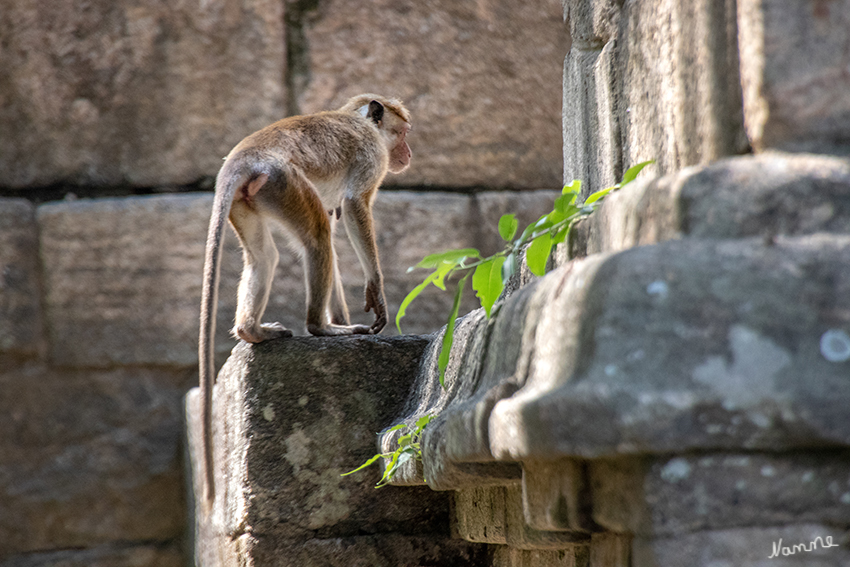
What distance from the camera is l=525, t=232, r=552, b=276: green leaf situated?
1307mm

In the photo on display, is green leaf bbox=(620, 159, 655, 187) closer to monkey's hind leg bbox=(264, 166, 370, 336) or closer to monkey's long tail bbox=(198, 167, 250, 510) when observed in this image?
monkey's long tail bbox=(198, 167, 250, 510)

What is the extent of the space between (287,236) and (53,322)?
64.4 inches

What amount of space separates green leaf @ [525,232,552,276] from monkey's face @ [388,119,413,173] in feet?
7.06

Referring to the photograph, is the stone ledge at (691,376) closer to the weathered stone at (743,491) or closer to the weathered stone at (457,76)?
the weathered stone at (743,491)

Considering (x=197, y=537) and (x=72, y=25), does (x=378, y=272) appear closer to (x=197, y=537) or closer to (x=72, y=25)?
(x=197, y=537)

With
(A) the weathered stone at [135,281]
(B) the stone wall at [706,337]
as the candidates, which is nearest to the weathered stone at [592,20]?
(B) the stone wall at [706,337]

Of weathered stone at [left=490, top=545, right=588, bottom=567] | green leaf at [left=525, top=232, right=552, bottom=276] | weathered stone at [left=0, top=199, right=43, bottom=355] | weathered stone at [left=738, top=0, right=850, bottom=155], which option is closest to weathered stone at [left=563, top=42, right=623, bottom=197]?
green leaf at [left=525, top=232, right=552, bottom=276]

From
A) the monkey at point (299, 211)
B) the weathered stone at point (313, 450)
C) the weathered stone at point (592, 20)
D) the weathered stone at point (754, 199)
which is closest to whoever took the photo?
the weathered stone at point (754, 199)

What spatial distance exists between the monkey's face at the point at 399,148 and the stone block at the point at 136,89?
2.43ft

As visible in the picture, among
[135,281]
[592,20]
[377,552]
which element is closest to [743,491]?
[592,20]

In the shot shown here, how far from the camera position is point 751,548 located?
89 centimetres

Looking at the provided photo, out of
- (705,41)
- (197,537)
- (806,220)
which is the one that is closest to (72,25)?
(197,537)

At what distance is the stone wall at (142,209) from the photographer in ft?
12.2

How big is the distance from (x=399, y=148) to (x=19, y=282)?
179 cm
